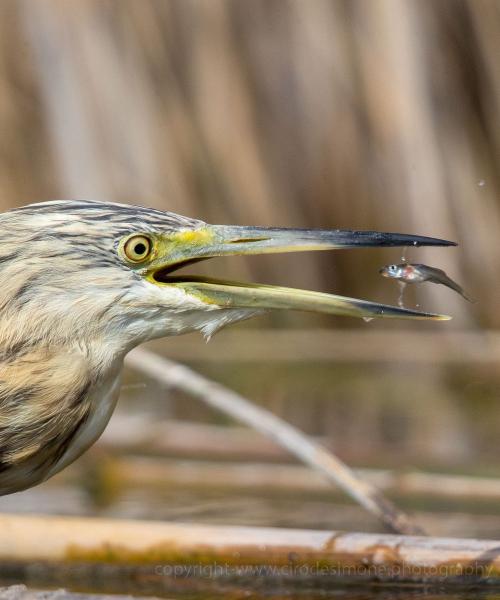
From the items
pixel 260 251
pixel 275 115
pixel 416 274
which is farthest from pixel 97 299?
pixel 275 115

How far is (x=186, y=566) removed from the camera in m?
3.34

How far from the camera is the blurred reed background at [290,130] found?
676cm

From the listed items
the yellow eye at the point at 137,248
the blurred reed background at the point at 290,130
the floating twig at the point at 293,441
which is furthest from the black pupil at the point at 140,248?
the blurred reed background at the point at 290,130

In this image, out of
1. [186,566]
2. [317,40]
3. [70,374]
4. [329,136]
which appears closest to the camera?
[70,374]

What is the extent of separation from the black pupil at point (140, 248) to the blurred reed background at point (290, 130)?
3.36 metres

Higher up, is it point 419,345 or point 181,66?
point 181,66

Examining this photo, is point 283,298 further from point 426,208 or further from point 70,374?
point 426,208

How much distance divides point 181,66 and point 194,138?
41 cm

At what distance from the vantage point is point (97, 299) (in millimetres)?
2965

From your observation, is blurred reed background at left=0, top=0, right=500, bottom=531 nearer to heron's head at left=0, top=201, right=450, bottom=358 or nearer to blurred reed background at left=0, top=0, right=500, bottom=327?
blurred reed background at left=0, top=0, right=500, bottom=327

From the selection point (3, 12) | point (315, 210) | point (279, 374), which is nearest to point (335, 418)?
point (279, 374)

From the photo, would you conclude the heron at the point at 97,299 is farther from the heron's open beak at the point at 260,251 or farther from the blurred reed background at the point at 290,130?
the blurred reed background at the point at 290,130

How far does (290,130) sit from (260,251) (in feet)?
14.4

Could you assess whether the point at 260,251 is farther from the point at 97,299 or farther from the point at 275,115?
the point at 275,115
